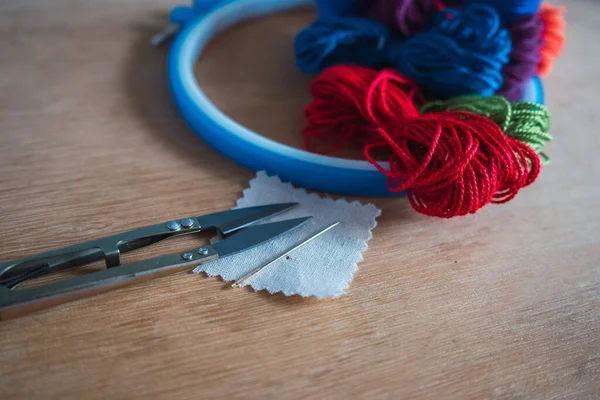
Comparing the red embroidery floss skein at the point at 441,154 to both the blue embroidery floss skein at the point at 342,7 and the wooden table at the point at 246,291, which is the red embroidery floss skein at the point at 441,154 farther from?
the blue embroidery floss skein at the point at 342,7

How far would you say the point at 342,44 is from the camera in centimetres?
79

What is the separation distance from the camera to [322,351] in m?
0.52

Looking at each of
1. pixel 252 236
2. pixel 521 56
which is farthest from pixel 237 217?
pixel 521 56

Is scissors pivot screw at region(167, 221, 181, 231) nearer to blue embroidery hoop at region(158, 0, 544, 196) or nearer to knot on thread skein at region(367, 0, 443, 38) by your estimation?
blue embroidery hoop at region(158, 0, 544, 196)

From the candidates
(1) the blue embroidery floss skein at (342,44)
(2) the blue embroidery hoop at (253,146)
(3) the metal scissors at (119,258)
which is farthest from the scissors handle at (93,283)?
(1) the blue embroidery floss skein at (342,44)

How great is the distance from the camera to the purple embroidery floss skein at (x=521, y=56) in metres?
0.76

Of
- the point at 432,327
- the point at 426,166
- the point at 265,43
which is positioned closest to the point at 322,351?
the point at 432,327

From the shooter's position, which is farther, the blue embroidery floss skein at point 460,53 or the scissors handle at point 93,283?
the blue embroidery floss skein at point 460,53

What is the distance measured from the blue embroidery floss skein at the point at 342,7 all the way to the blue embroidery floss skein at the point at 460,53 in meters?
0.12

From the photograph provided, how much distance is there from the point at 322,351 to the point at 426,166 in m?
0.22

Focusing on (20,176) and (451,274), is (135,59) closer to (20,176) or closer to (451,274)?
(20,176)

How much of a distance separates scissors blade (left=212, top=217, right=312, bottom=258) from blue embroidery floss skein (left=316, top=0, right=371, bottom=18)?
0.37m

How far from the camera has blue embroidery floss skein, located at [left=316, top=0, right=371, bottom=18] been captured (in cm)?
82

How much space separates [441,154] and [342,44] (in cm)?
28
